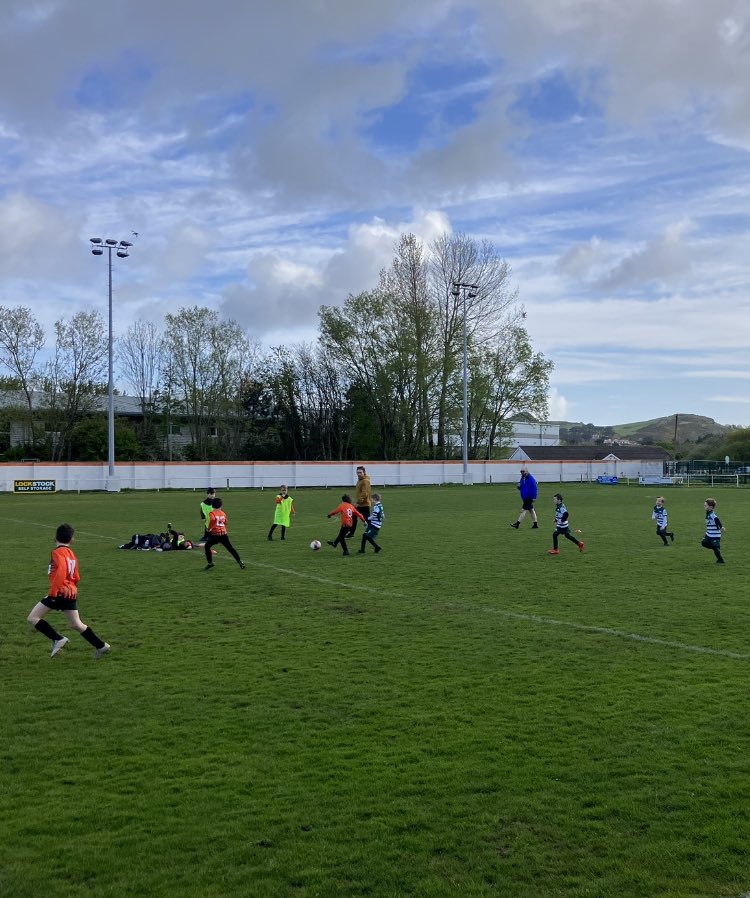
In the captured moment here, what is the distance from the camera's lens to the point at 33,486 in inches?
1972

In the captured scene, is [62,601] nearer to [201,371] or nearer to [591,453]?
[201,371]

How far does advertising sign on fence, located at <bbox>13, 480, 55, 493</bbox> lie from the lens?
1960 inches

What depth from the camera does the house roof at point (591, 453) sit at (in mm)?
102625

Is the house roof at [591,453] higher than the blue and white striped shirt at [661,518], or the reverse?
the house roof at [591,453]

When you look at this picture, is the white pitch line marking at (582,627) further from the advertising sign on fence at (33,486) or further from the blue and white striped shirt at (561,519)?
the advertising sign on fence at (33,486)

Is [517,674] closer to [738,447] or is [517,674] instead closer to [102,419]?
[102,419]

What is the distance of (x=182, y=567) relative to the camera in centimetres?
1805

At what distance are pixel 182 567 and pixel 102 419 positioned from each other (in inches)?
2088

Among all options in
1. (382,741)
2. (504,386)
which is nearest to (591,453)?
(504,386)

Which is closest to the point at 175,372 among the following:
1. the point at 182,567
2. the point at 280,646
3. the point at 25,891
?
the point at 182,567

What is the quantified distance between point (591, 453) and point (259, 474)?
→ 62847 millimetres

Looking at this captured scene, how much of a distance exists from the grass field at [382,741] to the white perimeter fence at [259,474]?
3842cm

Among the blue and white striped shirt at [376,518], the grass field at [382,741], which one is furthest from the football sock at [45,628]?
the blue and white striped shirt at [376,518]

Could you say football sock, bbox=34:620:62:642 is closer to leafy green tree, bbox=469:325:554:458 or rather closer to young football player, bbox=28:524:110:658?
young football player, bbox=28:524:110:658
